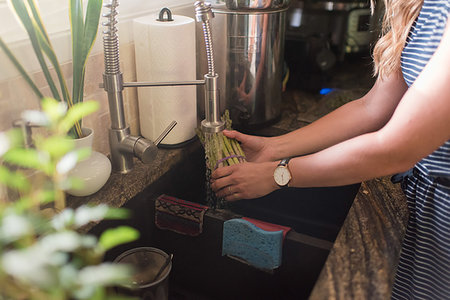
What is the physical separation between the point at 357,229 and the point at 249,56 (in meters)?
0.69

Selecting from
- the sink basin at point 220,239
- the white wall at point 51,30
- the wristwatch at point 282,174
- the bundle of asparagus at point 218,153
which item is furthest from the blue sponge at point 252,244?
the white wall at point 51,30

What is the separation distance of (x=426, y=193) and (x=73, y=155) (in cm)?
85

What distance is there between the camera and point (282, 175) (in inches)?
43.1

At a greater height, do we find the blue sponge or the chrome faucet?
the chrome faucet

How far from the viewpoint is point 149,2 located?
1371 millimetres

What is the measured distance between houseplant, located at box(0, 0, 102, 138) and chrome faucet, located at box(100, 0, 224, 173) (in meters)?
0.04

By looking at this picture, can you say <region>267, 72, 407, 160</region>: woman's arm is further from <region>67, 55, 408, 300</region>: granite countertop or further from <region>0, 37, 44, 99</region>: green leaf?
<region>0, 37, 44, 99</region>: green leaf

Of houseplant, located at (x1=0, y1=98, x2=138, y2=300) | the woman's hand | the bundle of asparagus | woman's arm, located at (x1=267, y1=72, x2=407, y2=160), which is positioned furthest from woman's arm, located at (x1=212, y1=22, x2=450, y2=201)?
houseplant, located at (x1=0, y1=98, x2=138, y2=300)

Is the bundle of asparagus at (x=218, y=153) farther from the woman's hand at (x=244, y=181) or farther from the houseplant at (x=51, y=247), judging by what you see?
the houseplant at (x=51, y=247)

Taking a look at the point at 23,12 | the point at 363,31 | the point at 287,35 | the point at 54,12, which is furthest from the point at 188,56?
the point at 363,31

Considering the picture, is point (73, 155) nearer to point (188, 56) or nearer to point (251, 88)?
point (188, 56)

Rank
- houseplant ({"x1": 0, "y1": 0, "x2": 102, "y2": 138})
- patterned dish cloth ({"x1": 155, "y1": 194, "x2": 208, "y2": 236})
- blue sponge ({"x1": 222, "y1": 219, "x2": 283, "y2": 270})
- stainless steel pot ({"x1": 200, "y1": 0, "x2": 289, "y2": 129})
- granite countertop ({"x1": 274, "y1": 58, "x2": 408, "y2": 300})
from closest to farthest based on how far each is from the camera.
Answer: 1. granite countertop ({"x1": 274, "y1": 58, "x2": 408, "y2": 300})
2. houseplant ({"x1": 0, "y1": 0, "x2": 102, "y2": 138})
3. blue sponge ({"x1": 222, "y1": 219, "x2": 283, "y2": 270})
4. patterned dish cloth ({"x1": 155, "y1": 194, "x2": 208, "y2": 236})
5. stainless steel pot ({"x1": 200, "y1": 0, "x2": 289, "y2": 129})

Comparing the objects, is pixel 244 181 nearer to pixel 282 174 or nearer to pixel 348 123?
pixel 282 174

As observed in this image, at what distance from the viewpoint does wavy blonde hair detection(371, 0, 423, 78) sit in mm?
1101
